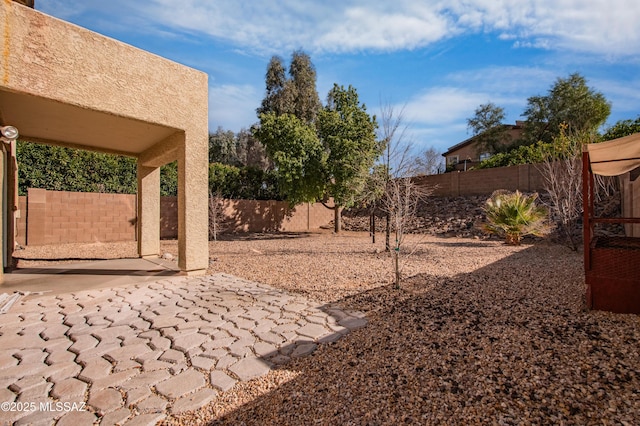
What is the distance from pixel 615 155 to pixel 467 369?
154 inches

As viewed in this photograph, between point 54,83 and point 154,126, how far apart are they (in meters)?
1.47

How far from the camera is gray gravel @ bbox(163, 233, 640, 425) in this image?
2.05 m

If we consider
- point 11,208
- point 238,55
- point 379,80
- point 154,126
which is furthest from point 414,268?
point 11,208

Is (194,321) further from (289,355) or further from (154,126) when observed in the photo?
(154,126)

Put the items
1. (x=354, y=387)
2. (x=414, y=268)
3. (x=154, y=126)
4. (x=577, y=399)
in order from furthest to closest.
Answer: (x=414, y=268)
(x=154, y=126)
(x=354, y=387)
(x=577, y=399)

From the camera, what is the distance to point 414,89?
21.8 feet

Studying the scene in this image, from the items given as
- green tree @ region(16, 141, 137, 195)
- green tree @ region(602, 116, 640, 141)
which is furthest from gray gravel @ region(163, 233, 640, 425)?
green tree @ region(602, 116, 640, 141)

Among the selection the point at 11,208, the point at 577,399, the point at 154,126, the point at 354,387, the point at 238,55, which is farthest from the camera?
the point at 238,55

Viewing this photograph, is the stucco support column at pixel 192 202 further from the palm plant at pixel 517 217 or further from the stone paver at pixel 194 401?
the palm plant at pixel 517 217

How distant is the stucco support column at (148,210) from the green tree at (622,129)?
18192 millimetres

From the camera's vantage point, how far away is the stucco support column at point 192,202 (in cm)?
580

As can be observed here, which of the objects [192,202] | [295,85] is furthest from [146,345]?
[295,85]

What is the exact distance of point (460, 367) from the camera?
256 cm

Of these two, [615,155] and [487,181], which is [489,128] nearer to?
[487,181]
